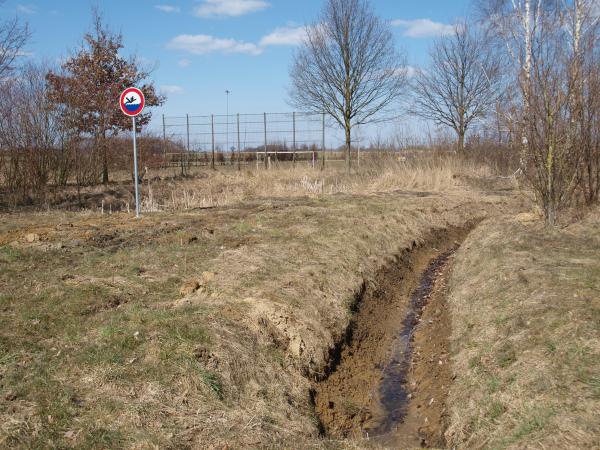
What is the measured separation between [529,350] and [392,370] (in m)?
1.69

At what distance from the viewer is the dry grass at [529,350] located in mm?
3596

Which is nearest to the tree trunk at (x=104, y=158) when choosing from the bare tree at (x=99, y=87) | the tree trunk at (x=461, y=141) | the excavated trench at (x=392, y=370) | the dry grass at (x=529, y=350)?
the bare tree at (x=99, y=87)

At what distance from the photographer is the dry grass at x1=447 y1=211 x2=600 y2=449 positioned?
142 inches

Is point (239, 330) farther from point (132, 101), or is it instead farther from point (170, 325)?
point (132, 101)

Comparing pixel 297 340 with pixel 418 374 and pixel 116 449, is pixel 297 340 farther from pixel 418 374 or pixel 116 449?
pixel 116 449

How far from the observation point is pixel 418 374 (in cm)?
567

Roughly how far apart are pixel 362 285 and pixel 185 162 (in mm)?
20792

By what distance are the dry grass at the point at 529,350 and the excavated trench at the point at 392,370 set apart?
0.94ft

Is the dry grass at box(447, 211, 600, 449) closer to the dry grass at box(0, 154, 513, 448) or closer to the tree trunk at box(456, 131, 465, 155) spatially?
the dry grass at box(0, 154, 513, 448)

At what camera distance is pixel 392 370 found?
19.3 ft

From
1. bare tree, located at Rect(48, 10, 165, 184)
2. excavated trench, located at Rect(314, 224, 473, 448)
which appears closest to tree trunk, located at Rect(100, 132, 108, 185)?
bare tree, located at Rect(48, 10, 165, 184)

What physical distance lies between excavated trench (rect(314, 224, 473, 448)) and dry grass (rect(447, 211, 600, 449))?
0.29 metres

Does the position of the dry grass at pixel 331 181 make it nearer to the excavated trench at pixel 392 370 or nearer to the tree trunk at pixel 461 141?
the tree trunk at pixel 461 141

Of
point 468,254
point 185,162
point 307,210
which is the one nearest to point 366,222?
point 307,210
